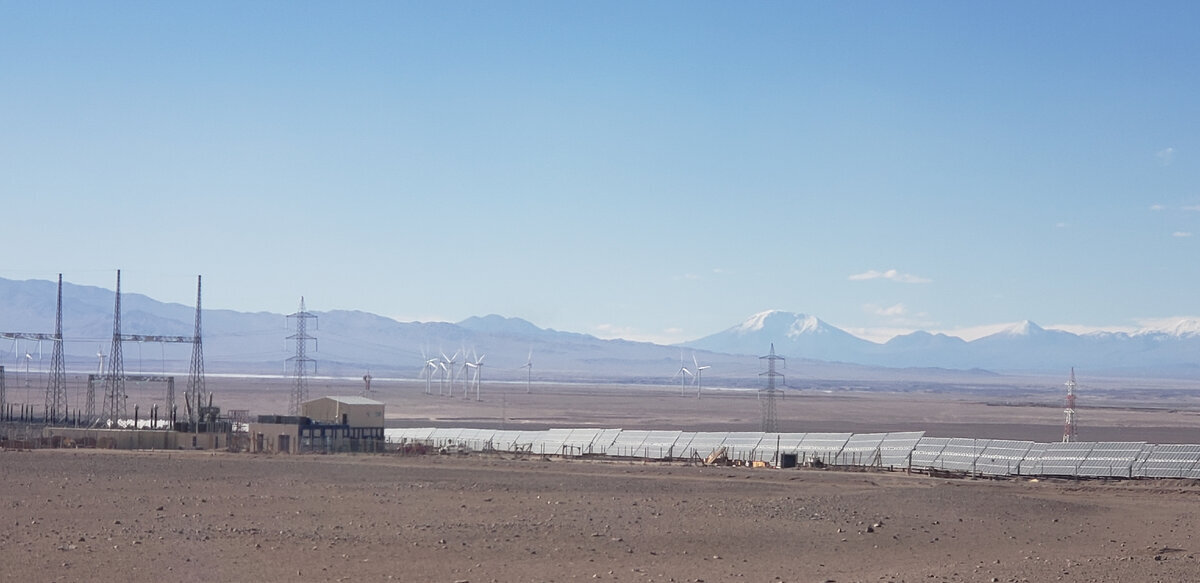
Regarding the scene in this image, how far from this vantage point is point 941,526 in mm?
33906

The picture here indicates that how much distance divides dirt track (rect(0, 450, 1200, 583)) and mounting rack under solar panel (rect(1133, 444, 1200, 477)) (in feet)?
10.6

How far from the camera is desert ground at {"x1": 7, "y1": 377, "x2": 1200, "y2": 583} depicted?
25766 mm

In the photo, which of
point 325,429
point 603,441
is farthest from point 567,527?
point 325,429

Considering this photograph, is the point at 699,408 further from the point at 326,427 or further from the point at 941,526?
the point at 941,526

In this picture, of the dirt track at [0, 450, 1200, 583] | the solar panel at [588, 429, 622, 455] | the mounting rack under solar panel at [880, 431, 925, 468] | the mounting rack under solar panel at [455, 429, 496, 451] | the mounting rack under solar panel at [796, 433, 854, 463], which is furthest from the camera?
the mounting rack under solar panel at [455, 429, 496, 451]

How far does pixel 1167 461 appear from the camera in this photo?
52.7 m

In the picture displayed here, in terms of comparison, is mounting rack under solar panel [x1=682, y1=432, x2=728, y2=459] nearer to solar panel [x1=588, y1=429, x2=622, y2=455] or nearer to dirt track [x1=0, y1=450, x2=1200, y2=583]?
solar panel [x1=588, y1=429, x2=622, y2=455]

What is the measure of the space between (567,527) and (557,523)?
83 centimetres

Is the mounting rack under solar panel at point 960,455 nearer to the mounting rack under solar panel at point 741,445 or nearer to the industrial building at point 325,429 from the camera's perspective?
the mounting rack under solar panel at point 741,445

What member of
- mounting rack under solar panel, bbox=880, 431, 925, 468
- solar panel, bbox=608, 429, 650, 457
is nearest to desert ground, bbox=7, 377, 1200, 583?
mounting rack under solar panel, bbox=880, 431, 925, 468

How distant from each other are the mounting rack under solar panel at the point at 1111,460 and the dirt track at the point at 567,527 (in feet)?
11.7

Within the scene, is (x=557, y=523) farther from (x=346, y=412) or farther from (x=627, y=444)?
(x=346, y=412)

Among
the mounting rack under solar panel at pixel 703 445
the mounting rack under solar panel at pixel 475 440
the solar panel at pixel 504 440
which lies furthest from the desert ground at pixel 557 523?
the mounting rack under solar panel at pixel 475 440

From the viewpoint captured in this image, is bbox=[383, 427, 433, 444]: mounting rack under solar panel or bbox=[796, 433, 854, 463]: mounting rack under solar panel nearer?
bbox=[796, 433, 854, 463]: mounting rack under solar panel
